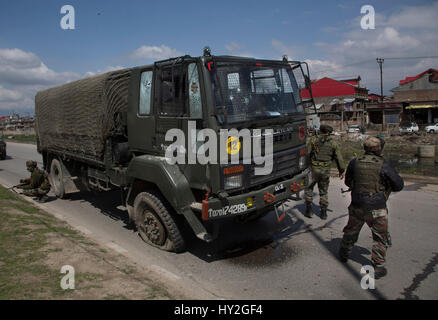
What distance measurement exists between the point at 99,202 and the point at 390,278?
6556mm

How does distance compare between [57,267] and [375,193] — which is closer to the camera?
[375,193]

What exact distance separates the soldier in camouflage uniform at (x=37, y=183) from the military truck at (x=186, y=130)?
265 cm

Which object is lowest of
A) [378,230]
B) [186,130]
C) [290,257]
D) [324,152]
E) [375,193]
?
[290,257]

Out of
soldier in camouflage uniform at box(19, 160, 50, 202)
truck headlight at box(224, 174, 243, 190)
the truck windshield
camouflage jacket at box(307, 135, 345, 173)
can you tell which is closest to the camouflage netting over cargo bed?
soldier in camouflage uniform at box(19, 160, 50, 202)

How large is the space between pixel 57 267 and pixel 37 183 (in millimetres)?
5100

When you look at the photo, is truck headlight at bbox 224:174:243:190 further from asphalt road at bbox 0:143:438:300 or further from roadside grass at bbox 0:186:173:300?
roadside grass at bbox 0:186:173:300

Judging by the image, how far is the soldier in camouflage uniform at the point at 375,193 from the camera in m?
3.99

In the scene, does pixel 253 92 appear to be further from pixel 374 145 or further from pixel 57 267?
pixel 57 267

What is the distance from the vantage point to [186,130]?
435 cm

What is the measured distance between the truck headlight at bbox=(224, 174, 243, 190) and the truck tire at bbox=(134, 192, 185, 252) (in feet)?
3.60

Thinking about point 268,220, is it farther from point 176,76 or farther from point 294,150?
point 176,76

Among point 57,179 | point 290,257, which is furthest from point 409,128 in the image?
point 290,257

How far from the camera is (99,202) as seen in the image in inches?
327

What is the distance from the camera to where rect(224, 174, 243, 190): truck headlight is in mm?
4102
